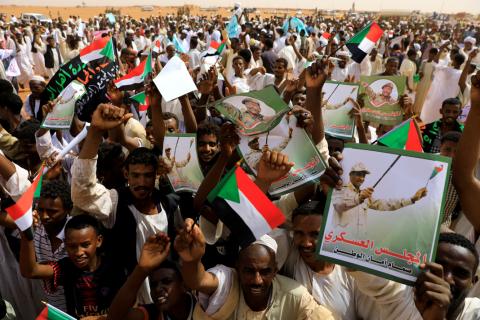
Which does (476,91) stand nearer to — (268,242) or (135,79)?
(268,242)

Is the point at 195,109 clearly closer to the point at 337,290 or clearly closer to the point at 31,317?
the point at 31,317

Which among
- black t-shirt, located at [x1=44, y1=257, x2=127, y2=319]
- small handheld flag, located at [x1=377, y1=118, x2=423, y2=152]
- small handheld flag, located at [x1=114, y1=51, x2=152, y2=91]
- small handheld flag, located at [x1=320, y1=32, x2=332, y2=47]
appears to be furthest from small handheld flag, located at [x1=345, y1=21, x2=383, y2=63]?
small handheld flag, located at [x1=320, y1=32, x2=332, y2=47]

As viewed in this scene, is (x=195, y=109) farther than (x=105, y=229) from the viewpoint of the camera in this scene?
Yes

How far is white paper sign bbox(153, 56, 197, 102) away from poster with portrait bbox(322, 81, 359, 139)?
1.32 m

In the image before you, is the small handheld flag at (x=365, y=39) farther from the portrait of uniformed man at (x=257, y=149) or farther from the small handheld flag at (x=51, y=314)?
the small handheld flag at (x=51, y=314)

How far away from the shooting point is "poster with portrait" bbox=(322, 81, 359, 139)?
3.87m

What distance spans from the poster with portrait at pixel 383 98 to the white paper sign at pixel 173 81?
2.07 metres

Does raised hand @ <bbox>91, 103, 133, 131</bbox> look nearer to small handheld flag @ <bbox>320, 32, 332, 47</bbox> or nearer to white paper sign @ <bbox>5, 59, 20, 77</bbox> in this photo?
white paper sign @ <bbox>5, 59, 20, 77</bbox>

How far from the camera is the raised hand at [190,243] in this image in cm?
201

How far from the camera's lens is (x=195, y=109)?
5.14 m

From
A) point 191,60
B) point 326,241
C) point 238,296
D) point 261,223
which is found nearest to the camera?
point 326,241

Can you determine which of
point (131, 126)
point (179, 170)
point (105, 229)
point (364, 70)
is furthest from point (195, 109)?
point (364, 70)

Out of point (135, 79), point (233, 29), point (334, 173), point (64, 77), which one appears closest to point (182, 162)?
point (334, 173)

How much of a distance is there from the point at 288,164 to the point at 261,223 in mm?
397
